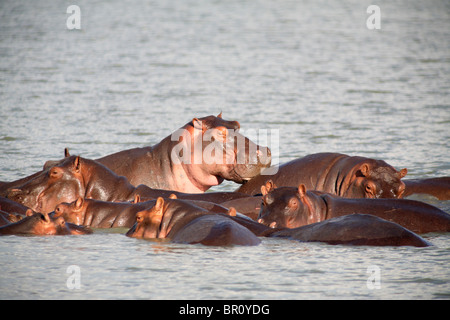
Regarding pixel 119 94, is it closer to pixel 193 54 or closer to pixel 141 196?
pixel 193 54

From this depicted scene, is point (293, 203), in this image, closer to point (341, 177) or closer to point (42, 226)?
point (341, 177)

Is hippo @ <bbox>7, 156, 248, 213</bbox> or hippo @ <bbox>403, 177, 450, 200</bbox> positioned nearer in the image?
hippo @ <bbox>7, 156, 248, 213</bbox>

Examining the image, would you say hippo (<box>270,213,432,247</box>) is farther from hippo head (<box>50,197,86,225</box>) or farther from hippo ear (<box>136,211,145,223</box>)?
hippo head (<box>50,197,86,225</box>)

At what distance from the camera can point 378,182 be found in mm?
9109

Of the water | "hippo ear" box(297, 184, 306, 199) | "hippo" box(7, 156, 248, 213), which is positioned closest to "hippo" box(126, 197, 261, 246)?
the water

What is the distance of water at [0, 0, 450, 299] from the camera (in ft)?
21.3

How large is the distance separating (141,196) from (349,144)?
16.4ft

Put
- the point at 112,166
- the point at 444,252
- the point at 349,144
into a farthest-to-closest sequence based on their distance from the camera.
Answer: the point at 349,144 → the point at 112,166 → the point at 444,252

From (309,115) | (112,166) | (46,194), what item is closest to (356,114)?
(309,115)

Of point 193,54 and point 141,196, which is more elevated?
point 193,54

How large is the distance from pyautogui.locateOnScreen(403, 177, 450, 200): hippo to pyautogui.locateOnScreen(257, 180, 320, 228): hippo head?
200 cm

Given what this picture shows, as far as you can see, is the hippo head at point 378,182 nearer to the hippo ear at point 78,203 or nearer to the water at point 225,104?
the water at point 225,104

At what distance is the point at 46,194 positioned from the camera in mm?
8742

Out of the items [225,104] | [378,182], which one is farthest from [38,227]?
[225,104]
